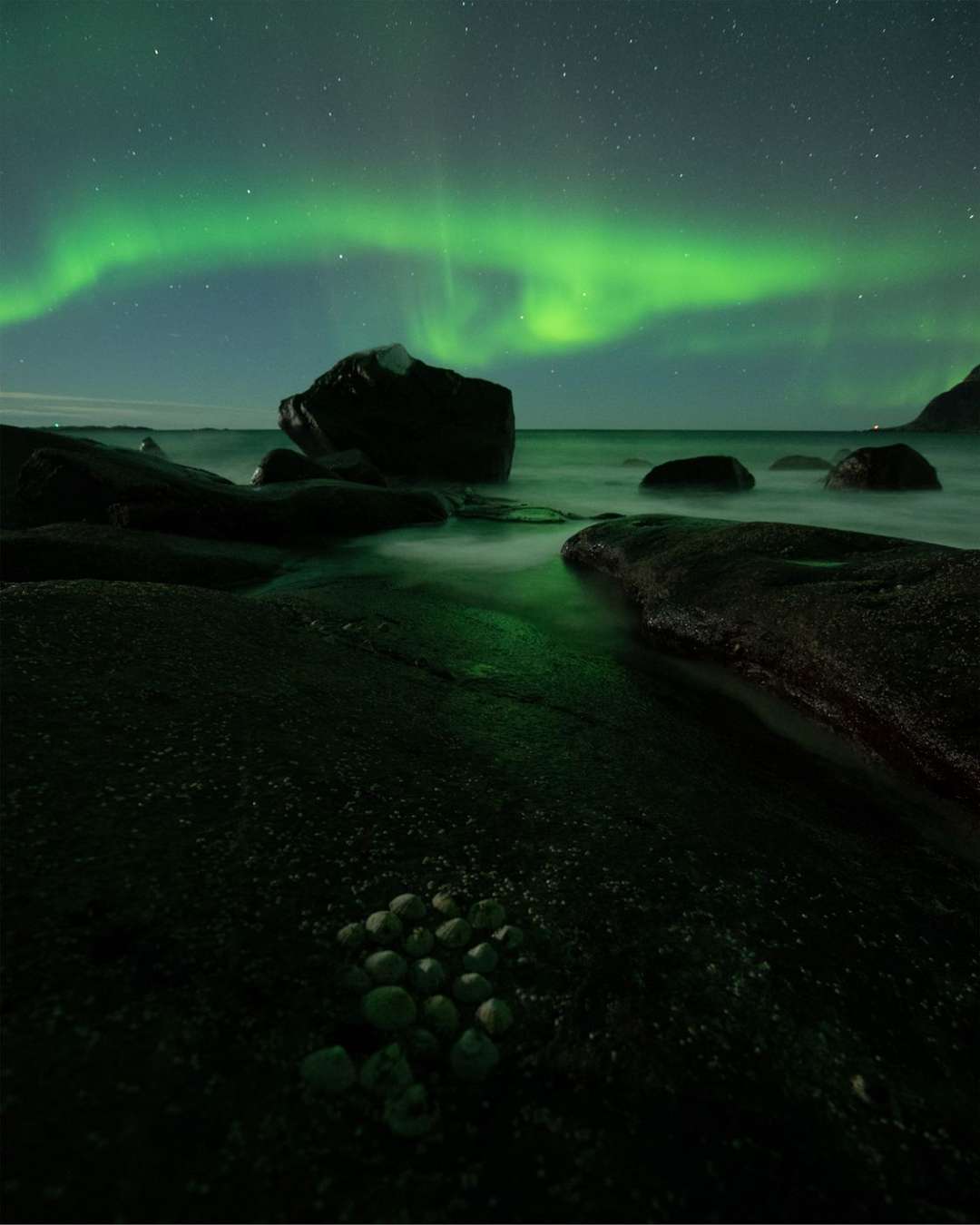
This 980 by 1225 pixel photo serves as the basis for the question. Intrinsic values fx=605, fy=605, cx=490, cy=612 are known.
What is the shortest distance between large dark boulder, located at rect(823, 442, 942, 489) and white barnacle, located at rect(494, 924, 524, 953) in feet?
52.6

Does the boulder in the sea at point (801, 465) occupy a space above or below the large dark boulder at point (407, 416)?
below

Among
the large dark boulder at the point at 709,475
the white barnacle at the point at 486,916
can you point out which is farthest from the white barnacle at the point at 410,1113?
the large dark boulder at the point at 709,475

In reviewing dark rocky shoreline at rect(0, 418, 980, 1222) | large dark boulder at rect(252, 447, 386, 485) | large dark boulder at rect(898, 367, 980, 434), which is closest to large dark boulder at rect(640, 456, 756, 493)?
large dark boulder at rect(252, 447, 386, 485)

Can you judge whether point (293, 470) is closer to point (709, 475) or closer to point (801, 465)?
point (709, 475)

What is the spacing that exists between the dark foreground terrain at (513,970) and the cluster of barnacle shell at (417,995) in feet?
0.10

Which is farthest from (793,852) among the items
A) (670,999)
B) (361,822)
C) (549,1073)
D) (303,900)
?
(303,900)

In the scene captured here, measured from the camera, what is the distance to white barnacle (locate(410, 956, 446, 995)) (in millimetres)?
1212

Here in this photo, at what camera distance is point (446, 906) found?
55.5 inches

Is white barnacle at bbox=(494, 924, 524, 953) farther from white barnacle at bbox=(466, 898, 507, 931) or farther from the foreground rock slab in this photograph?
the foreground rock slab

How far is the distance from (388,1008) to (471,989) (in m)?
0.17

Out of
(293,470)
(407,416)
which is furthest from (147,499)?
(407,416)

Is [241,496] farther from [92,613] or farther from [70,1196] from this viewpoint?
[70,1196]

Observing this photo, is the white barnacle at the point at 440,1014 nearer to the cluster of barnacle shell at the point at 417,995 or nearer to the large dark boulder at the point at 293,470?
the cluster of barnacle shell at the point at 417,995

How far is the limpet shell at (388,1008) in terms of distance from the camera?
1.12 meters
